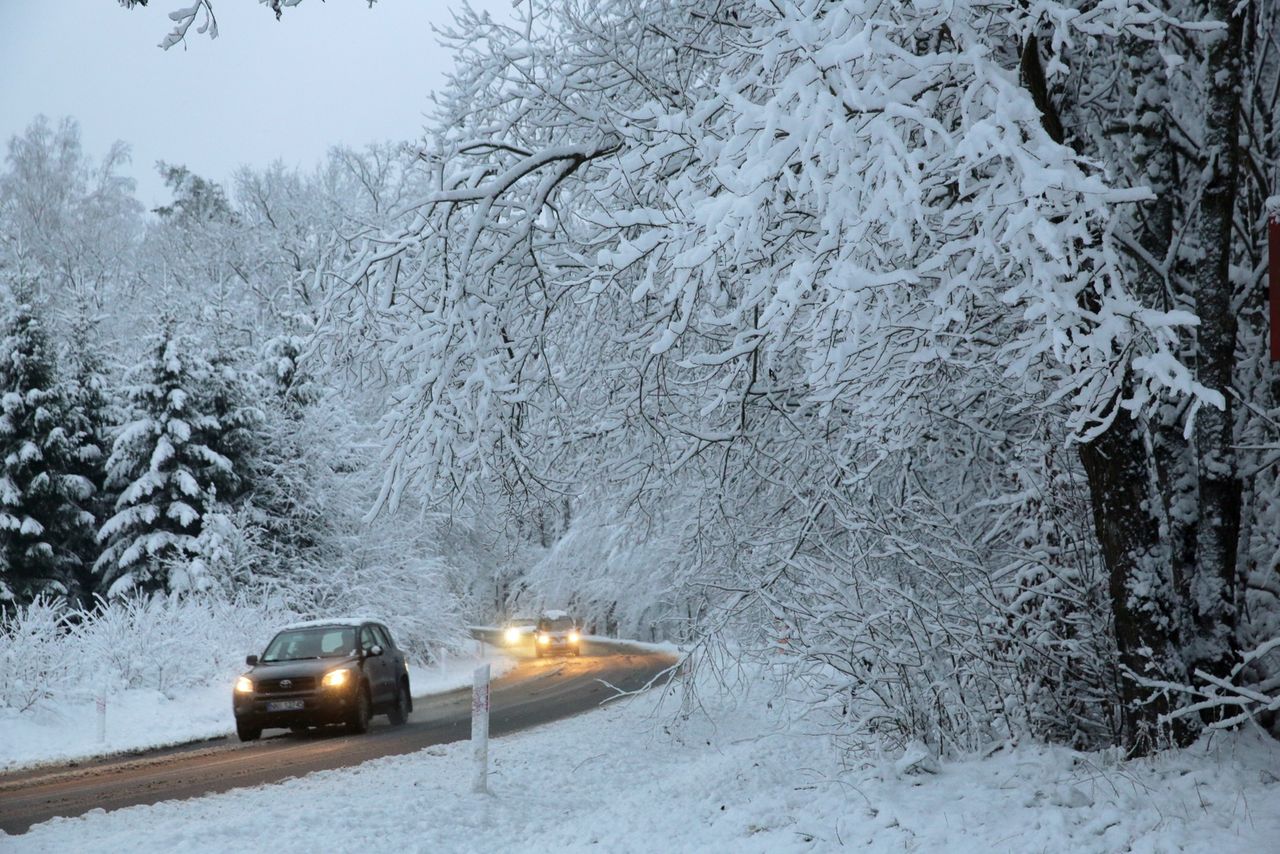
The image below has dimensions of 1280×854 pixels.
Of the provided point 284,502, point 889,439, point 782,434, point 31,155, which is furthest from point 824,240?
point 31,155

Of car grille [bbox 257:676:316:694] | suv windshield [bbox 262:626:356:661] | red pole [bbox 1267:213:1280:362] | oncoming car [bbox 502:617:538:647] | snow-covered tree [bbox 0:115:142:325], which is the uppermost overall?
snow-covered tree [bbox 0:115:142:325]

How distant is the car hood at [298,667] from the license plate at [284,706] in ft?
1.17

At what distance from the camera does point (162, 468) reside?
98.5 feet

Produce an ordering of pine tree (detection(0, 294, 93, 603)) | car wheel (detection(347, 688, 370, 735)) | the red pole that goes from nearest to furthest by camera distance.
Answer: the red pole, car wheel (detection(347, 688, 370, 735)), pine tree (detection(0, 294, 93, 603))

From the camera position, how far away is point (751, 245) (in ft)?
15.8

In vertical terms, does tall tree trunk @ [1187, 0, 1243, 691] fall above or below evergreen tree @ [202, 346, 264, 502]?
below

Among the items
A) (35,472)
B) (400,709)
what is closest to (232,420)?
(35,472)

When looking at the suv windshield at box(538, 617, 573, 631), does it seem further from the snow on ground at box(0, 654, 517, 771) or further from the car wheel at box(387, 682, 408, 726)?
the car wheel at box(387, 682, 408, 726)

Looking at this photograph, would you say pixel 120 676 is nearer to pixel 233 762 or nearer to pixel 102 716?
pixel 102 716

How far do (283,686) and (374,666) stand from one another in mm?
1733

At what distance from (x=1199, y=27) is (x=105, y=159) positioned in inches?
2414

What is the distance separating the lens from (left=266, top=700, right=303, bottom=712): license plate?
15758 millimetres

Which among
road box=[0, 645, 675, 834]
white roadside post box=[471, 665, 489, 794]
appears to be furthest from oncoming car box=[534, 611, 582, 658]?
white roadside post box=[471, 665, 489, 794]

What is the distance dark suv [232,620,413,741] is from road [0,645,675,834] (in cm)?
33
